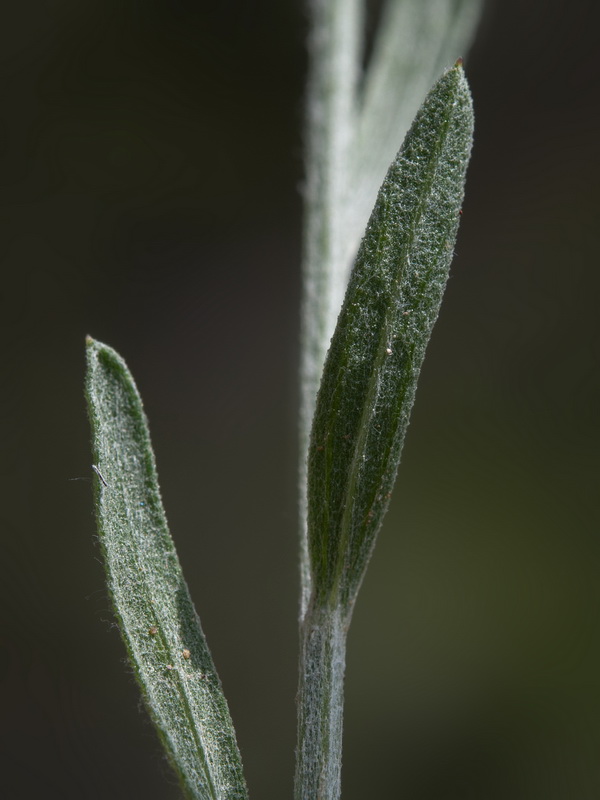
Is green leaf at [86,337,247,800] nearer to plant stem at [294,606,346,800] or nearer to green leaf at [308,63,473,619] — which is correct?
plant stem at [294,606,346,800]

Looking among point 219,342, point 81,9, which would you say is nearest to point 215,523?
point 219,342

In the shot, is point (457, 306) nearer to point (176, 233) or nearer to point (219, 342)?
point (219, 342)

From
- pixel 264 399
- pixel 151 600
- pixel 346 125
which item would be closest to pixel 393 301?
pixel 151 600

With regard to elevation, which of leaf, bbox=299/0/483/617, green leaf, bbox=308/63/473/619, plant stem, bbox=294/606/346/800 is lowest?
plant stem, bbox=294/606/346/800

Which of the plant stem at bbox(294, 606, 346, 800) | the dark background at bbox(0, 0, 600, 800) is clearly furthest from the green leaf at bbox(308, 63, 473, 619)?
the dark background at bbox(0, 0, 600, 800)

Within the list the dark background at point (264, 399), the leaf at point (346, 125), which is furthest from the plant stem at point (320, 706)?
the dark background at point (264, 399)
